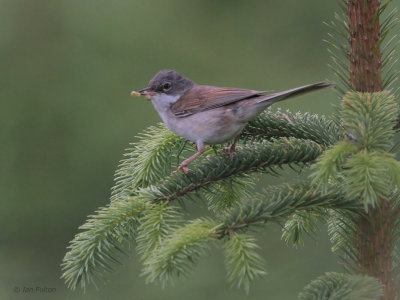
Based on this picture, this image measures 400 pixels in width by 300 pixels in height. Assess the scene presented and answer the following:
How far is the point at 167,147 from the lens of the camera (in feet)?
10.0

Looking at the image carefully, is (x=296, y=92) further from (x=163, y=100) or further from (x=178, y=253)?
(x=163, y=100)

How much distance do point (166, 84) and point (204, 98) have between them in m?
0.33

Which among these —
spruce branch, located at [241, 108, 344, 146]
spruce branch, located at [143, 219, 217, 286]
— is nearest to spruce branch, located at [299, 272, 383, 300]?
spruce branch, located at [143, 219, 217, 286]

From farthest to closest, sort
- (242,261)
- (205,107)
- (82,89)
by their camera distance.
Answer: (82,89), (205,107), (242,261)

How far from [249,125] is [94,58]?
2.66 m

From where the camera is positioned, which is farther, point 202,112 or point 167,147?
point 202,112

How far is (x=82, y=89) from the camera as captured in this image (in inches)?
209

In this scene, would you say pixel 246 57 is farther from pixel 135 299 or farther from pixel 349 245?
pixel 349 245

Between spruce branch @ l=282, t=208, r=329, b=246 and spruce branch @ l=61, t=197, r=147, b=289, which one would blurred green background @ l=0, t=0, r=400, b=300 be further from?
spruce branch @ l=61, t=197, r=147, b=289

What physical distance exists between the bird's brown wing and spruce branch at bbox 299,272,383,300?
1596 millimetres

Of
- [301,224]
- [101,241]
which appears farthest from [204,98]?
[101,241]

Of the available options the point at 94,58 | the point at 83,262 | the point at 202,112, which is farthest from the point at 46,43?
the point at 83,262

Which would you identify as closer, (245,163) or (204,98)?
(245,163)

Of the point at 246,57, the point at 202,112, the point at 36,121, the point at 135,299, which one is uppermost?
the point at 246,57
